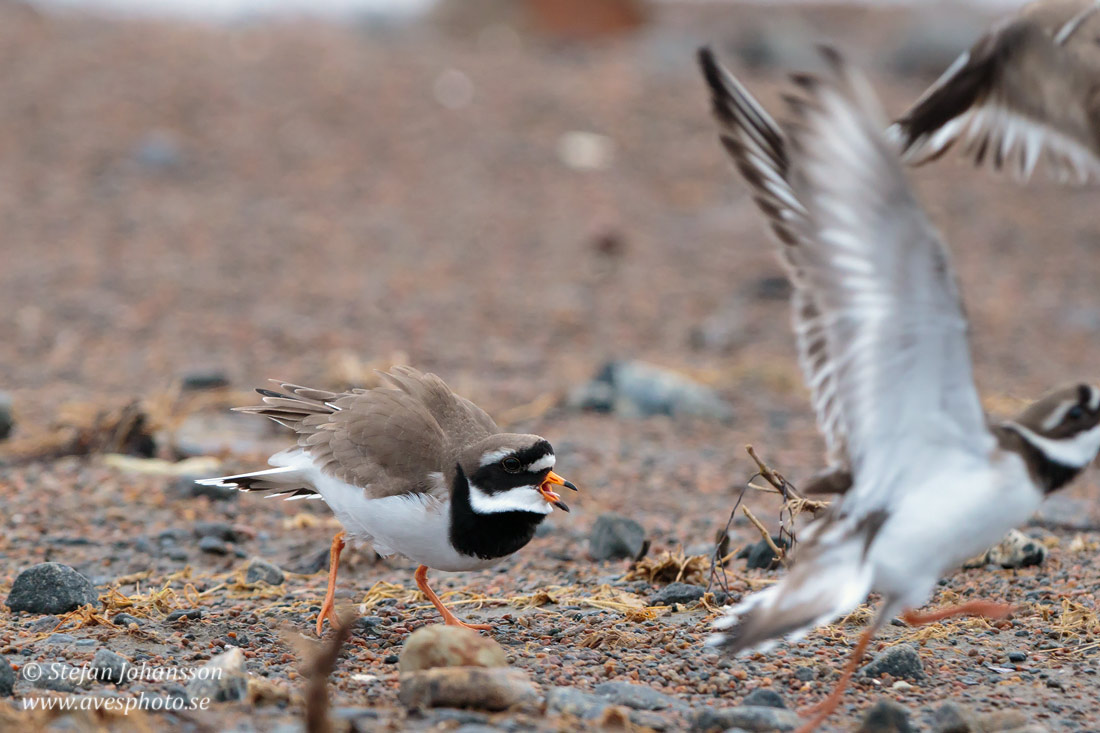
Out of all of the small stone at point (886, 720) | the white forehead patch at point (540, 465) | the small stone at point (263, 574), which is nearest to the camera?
the small stone at point (886, 720)

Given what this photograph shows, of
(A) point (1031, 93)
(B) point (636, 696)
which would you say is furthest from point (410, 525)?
(A) point (1031, 93)

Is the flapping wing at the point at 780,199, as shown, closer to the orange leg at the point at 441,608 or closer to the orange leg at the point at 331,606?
the orange leg at the point at 441,608

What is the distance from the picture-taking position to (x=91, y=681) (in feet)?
13.2

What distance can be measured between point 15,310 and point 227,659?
785cm

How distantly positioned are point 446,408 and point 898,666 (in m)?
2.08

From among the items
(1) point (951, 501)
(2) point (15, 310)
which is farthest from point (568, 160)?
(1) point (951, 501)

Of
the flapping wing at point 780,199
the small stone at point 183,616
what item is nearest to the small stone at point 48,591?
the small stone at point 183,616

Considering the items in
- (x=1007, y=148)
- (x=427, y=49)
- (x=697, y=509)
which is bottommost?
(x=697, y=509)

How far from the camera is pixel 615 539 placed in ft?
19.1

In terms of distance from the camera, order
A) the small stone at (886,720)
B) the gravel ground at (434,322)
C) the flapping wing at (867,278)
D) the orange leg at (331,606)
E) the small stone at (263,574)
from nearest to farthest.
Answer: the flapping wing at (867,278), the small stone at (886,720), the gravel ground at (434,322), the orange leg at (331,606), the small stone at (263,574)

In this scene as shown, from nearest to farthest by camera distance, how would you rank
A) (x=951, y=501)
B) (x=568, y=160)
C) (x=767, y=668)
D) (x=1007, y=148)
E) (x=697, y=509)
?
(x=951, y=501)
(x=767, y=668)
(x=1007, y=148)
(x=697, y=509)
(x=568, y=160)

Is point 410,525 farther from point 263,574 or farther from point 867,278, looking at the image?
point 867,278

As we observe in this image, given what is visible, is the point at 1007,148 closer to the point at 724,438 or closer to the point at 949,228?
the point at 724,438

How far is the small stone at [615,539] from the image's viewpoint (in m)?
5.82
